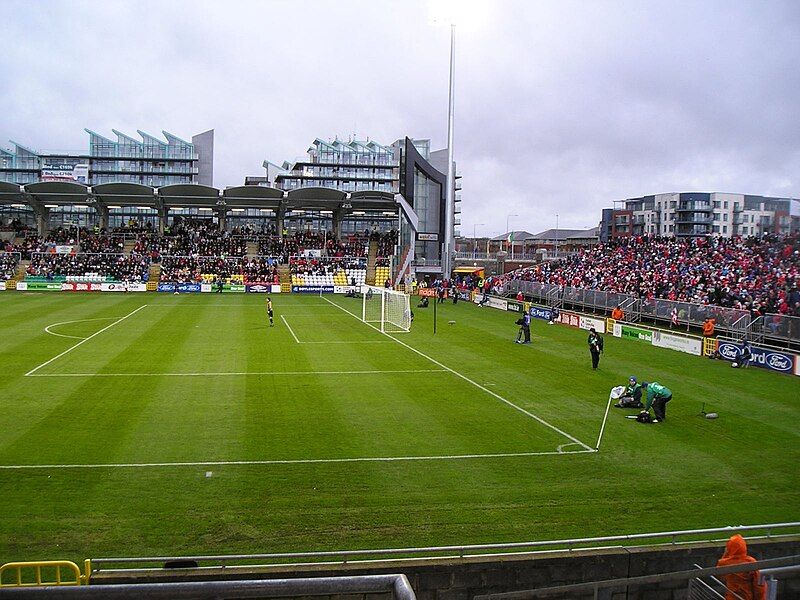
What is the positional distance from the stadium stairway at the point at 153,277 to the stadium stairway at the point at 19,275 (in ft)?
38.3

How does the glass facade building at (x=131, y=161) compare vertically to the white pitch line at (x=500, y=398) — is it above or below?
above

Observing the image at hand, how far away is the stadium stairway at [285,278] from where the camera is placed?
232 feet

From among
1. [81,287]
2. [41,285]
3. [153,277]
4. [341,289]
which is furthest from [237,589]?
[153,277]

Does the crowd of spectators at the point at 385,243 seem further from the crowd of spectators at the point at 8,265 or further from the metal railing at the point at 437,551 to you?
the metal railing at the point at 437,551

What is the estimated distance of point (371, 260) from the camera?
80.1 m

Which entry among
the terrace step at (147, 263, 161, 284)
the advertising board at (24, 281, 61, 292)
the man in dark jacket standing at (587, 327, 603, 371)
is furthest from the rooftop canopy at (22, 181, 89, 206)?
the man in dark jacket standing at (587, 327, 603, 371)

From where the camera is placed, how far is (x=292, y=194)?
2936 inches

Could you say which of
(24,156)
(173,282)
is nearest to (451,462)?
(173,282)

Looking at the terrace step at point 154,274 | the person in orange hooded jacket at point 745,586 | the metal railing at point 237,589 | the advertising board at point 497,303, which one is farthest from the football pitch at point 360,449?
the terrace step at point 154,274

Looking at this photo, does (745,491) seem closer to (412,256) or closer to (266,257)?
(412,256)

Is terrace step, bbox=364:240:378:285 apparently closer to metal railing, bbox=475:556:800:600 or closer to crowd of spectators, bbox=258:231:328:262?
crowd of spectators, bbox=258:231:328:262

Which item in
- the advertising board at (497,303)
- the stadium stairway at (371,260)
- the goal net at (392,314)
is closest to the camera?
the goal net at (392,314)

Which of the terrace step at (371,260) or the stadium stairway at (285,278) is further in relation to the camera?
the terrace step at (371,260)

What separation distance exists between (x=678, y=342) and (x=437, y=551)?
25.7 m
